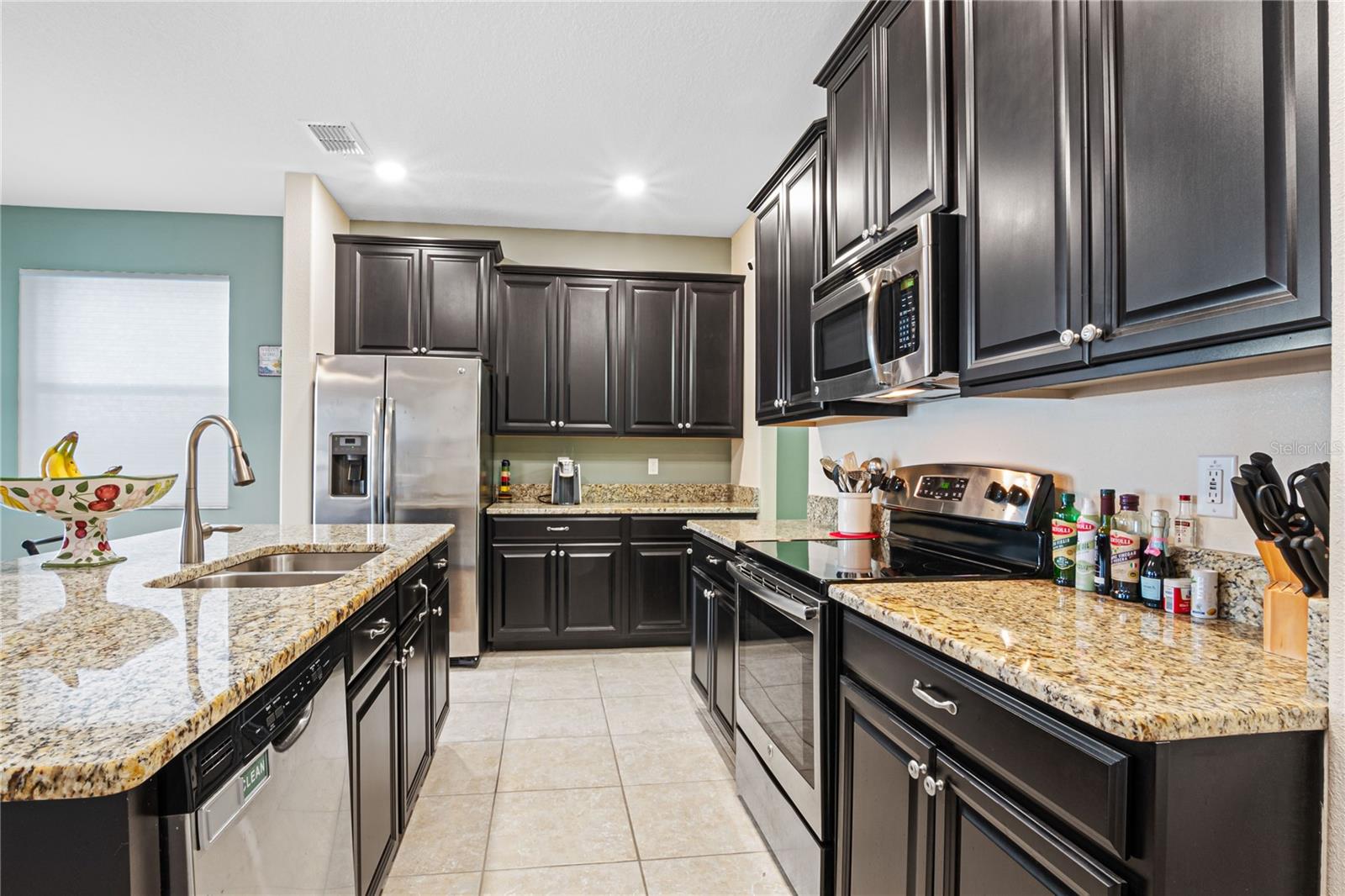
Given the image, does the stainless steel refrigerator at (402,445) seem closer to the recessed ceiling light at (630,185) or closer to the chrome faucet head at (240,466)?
the recessed ceiling light at (630,185)

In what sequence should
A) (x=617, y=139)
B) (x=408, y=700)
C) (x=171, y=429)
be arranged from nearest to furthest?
(x=408, y=700), (x=617, y=139), (x=171, y=429)

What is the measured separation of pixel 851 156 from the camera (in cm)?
219

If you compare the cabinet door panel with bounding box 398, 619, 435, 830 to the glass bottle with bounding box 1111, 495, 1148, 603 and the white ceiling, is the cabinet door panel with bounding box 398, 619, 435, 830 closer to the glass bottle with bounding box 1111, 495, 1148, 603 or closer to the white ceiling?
the glass bottle with bounding box 1111, 495, 1148, 603

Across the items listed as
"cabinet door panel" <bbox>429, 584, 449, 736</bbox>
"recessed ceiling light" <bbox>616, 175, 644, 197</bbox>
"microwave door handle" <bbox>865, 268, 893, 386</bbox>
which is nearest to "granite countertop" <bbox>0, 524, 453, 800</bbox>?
"cabinet door panel" <bbox>429, 584, 449, 736</bbox>

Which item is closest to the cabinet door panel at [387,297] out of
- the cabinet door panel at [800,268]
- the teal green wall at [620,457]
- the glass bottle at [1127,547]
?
the teal green wall at [620,457]

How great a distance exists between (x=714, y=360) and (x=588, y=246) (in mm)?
1204

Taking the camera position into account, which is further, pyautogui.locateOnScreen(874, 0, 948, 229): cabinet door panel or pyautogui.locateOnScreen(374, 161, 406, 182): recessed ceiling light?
pyautogui.locateOnScreen(374, 161, 406, 182): recessed ceiling light

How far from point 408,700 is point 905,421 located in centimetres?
196

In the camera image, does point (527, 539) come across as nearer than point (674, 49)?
No

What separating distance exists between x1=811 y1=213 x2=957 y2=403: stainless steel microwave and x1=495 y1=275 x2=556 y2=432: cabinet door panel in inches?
94.3

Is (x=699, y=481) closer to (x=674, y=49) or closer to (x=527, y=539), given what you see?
(x=527, y=539)

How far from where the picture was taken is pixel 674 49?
103 inches

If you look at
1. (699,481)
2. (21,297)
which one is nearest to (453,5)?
(699,481)

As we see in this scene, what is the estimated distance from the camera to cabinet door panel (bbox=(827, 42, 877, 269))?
2.07 meters
